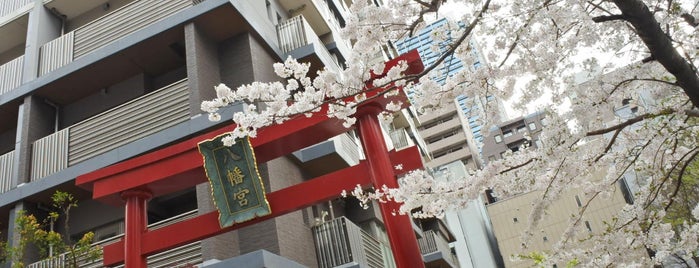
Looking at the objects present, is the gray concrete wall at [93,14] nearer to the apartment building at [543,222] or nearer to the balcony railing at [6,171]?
the balcony railing at [6,171]

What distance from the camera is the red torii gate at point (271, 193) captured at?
6.85 m

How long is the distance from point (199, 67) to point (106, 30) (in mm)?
3494

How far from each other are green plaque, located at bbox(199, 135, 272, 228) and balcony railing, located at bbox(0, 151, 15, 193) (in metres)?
7.39

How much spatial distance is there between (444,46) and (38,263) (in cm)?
1014

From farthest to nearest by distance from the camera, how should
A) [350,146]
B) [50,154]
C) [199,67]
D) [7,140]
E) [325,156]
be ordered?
[7,140] → [350,146] → [50,154] → [325,156] → [199,67]

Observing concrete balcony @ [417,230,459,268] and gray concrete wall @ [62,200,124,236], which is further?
concrete balcony @ [417,230,459,268]

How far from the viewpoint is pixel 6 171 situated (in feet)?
41.0

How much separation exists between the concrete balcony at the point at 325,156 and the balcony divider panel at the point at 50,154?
5.21 meters

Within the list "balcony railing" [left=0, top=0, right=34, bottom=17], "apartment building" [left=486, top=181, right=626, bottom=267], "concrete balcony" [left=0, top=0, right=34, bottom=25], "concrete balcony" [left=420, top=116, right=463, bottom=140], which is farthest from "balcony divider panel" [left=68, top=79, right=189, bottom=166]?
"concrete balcony" [left=420, top=116, right=463, bottom=140]

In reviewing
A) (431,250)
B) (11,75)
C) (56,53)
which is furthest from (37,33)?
(431,250)

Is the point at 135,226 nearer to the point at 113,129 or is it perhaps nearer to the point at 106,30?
the point at 113,129

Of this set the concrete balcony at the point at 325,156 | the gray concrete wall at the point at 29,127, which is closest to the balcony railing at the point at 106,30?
the gray concrete wall at the point at 29,127

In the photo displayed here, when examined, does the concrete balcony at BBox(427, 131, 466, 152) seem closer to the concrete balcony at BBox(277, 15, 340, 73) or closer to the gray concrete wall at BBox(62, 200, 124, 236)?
the concrete balcony at BBox(277, 15, 340, 73)

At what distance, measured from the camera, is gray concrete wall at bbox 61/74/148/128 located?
12836 mm
